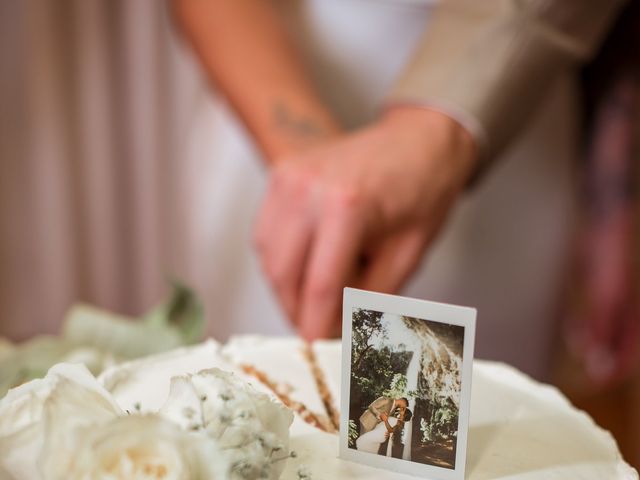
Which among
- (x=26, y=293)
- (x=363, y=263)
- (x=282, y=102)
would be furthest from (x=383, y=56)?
(x=26, y=293)

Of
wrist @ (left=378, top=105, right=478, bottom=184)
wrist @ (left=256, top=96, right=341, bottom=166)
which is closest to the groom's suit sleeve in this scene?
wrist @ (left=378, top=105, right=478, bottom=184)

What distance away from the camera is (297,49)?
107 centimetres

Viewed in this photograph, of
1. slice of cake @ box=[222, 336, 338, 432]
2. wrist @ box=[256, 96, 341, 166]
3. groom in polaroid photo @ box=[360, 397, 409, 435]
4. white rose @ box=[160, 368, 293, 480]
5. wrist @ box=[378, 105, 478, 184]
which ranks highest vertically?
wrist @ box=[256, 96, 341, 166]

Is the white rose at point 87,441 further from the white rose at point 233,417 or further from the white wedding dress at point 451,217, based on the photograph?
the white wedding dress at point 451,217

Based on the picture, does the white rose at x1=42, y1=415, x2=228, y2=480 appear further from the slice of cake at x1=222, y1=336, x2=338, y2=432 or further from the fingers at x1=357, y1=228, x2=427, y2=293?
the fingers at x1=357, y1=228, x2=427, y2=293

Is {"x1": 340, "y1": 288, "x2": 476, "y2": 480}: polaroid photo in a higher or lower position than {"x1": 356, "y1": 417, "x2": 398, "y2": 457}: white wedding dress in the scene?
higher

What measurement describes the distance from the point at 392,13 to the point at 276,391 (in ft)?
2.31

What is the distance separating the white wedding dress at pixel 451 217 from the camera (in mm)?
1073

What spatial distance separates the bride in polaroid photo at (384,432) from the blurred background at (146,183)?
75 cm

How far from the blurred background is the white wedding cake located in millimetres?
622

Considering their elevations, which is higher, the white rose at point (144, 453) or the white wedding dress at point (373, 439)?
the white wedding dress at point (373, 439)

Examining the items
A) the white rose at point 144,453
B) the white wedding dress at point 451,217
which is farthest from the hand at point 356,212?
the white rose at point 144,453

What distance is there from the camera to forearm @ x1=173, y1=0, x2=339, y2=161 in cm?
94

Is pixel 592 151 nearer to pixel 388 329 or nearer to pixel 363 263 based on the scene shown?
pixel 363 263
